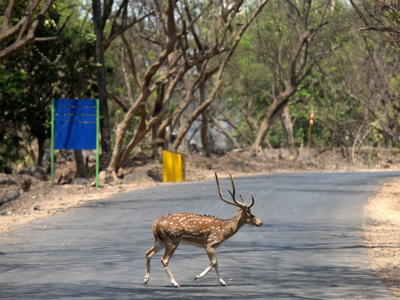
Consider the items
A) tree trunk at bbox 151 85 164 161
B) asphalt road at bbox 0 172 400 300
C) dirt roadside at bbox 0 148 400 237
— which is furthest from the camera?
tree trunk at bbox 151 85 164 161

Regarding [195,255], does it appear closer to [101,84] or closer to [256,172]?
[101,84]

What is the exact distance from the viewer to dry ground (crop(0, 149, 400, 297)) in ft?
37.8

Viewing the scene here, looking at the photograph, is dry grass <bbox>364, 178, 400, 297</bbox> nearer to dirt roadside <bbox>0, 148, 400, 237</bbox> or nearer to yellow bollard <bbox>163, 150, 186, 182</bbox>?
dirt roadside <bbox>0, 148, 400, 237</bbox>

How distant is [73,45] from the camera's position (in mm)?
26656

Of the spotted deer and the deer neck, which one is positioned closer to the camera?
the spotted deer

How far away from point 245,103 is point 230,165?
19930 millimetres

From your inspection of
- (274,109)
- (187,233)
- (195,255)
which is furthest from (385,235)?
(274,109)

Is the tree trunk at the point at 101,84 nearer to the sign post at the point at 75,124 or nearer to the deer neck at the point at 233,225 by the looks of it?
the sign post at the point at 75,124

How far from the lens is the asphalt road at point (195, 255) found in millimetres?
7965

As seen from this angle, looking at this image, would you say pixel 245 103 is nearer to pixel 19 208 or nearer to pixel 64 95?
pixel 64 95

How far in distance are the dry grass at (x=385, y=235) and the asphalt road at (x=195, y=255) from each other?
208mm

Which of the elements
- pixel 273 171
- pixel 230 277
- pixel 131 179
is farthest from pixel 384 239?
pixel 273 171

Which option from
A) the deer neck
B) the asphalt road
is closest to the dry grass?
the asphalt road

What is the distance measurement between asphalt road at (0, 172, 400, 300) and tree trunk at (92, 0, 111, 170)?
796 centimetres
